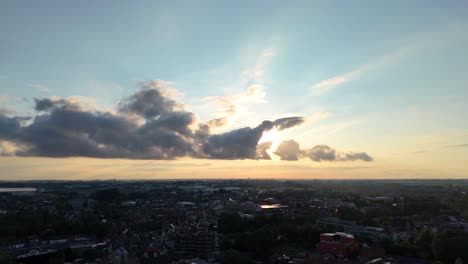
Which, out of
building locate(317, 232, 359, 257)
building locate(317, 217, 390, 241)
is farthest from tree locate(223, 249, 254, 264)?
building locate(317, 217, 390, 241)

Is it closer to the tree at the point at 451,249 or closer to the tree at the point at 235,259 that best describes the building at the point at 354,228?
the tree at the point at 451,249

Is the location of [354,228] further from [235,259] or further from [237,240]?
[235,259]

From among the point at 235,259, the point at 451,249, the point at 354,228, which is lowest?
the point at 354,228

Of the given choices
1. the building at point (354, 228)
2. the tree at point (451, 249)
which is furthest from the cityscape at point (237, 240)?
the building at point (354, 228)

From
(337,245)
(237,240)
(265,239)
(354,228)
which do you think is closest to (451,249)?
(337,245)

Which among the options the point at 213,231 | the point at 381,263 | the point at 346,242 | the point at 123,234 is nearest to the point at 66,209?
the point at 123,234

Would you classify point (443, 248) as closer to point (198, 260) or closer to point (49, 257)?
point (198, 260)

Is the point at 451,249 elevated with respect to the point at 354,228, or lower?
elevated

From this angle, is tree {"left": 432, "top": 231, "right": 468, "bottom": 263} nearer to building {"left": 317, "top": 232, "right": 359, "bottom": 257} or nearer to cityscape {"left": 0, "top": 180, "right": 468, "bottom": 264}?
cityscape {"left": 0, "top": 180, "right": 468, "bottom": 264}

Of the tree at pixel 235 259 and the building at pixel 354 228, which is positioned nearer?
the tree at pixel 235 259
